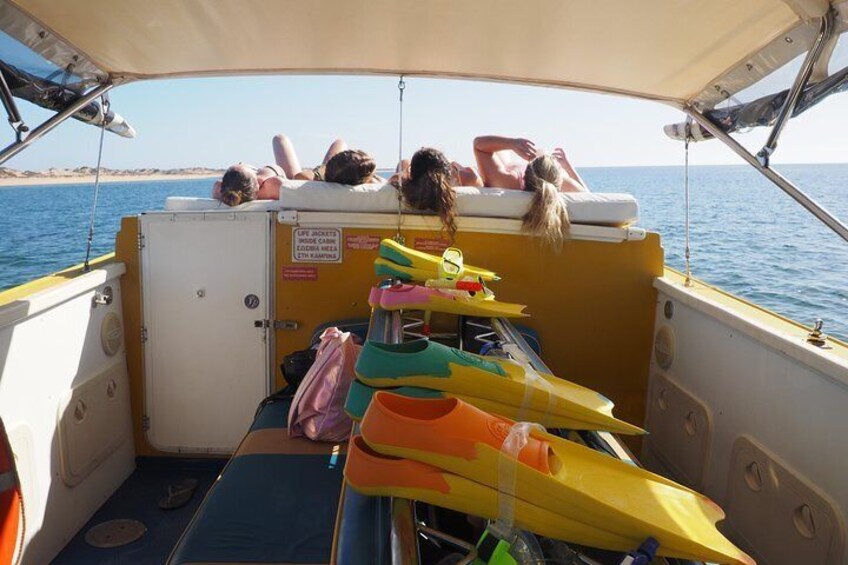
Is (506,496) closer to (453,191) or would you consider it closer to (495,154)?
(453,191)

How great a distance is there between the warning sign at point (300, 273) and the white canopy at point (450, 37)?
45.0 inches

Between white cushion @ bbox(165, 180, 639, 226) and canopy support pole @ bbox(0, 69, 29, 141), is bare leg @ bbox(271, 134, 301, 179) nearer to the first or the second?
white cushion @ bbox(165, 180, 639, 226)

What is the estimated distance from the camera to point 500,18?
229 centimetres

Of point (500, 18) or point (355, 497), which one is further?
point (500, 18)

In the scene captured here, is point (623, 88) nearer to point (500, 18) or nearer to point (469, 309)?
point (500, 18)

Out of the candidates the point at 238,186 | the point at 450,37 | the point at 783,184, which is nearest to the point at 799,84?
the point at 783,184

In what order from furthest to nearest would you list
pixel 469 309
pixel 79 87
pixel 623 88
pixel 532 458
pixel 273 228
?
pixel 273 228 < pixel 623 88 < pixel 79 87 < pixel 469 309 < pixel 532 458

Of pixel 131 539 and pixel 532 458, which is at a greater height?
pixel 532 458

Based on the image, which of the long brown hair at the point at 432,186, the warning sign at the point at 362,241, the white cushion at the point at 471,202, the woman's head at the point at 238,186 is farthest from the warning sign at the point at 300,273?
the long brown hair at the point at 432,186

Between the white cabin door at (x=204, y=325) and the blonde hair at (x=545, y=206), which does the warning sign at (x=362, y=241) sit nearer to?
the white cabin door at (x=204, y=325)

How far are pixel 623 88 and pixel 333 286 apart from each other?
78.3 inches

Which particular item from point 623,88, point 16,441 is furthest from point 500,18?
point 16,441

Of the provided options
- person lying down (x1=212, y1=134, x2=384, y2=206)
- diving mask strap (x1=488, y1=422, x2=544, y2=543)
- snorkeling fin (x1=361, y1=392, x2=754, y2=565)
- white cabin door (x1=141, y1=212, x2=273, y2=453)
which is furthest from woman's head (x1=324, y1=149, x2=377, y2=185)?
diving mask strap (x1=488, y1=422, x2=544, y2=543)

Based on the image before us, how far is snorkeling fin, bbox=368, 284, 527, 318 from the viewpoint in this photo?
2236 mm
